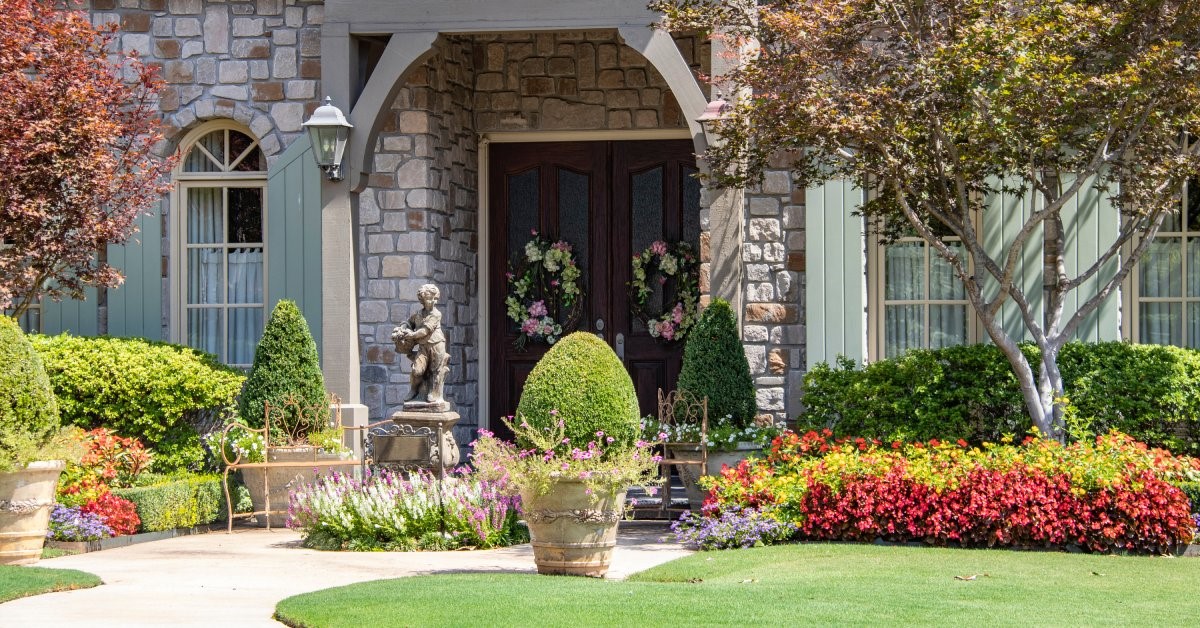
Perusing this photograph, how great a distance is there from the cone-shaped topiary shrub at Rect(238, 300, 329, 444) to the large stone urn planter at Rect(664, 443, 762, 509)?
245 cm

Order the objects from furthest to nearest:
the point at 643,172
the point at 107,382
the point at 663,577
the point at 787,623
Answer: the point at 643,172 < the point at 107,382 < the point at 663,577 < the point at 787,623

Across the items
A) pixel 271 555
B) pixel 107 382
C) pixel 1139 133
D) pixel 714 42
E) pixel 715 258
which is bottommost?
pixel 271 555

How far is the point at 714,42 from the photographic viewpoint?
10.9 metres

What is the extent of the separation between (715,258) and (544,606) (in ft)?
15.4

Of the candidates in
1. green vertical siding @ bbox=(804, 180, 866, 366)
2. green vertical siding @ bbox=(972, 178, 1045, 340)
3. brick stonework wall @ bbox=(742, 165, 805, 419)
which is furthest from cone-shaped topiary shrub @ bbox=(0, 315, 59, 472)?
green vertical siding @ bbox=(972, 178, 1045, 340)

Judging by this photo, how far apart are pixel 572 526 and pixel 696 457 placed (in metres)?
2.86

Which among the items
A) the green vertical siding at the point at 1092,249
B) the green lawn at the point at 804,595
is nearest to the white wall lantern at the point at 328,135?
the green lawn at the point at 804,595

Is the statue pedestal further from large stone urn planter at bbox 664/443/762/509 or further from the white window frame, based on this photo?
the white window frame

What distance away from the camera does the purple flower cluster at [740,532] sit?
8.88m

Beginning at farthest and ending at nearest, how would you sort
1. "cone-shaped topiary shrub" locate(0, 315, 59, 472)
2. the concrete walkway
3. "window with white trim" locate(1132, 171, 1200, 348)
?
1. "window with white trim" locate(1132, 171, 1200, 348)
2. "cone-shaped topiary shrub" locate(0, 315, 59, 472)
3. the concrete walkway

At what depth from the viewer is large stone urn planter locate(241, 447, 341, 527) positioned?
10531mm

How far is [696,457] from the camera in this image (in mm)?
10445

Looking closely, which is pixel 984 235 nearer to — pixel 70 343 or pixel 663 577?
pixel 663 577

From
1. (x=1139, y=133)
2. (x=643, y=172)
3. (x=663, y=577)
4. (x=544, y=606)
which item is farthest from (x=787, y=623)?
(x=643, y=172)
